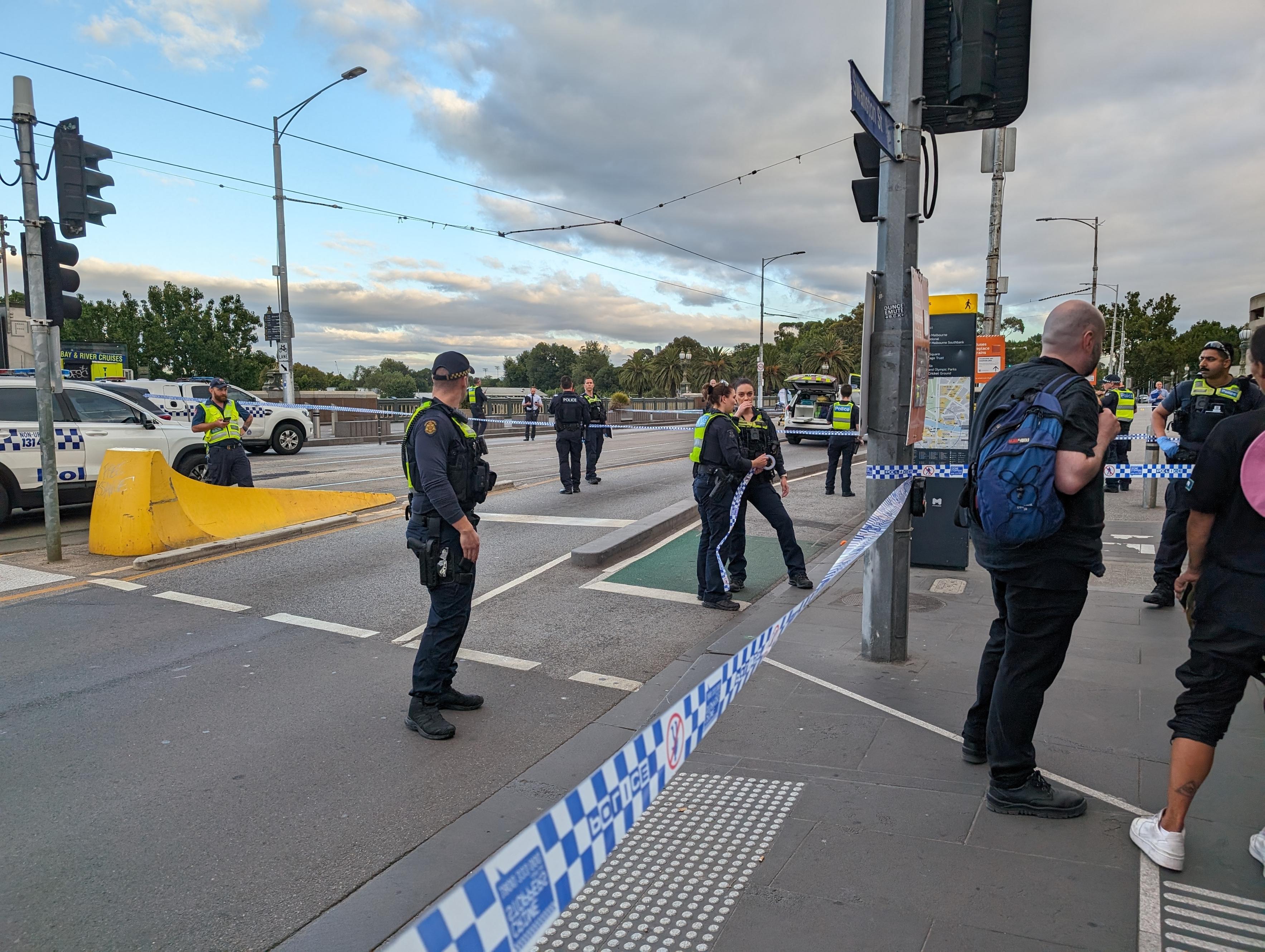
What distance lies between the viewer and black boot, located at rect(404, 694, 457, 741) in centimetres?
418

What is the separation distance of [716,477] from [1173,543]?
352cm

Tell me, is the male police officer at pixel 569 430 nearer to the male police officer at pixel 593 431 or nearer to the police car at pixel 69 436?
the male police officer at pixel 593 431

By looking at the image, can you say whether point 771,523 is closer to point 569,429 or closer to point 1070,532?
point 1070,532

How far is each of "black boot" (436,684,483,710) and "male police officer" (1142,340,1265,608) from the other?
5.10 m

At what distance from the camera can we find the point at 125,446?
10.6 metres

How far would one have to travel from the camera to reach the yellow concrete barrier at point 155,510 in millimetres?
8289

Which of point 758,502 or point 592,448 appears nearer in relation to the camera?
point 758,502

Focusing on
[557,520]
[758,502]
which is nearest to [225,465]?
[557,520]

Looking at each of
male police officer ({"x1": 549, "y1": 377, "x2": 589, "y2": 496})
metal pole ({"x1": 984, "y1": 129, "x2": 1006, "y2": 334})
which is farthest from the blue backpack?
metal pole ({"x1": 984, "y1": 129, "x2": 1006, "y2": 334})

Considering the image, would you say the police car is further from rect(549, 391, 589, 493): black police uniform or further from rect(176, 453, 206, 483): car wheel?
rect(549, 391, 589, 493): black police uniform

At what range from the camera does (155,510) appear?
8359mm

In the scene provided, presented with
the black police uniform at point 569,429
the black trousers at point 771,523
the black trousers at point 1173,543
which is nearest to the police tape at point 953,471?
the black trousers at point 1173,543

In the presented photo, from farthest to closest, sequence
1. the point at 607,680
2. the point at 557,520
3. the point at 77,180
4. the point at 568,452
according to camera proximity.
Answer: the point at 568,452 < the point at 557,520 < the point at 77,180 < the point at 607,680

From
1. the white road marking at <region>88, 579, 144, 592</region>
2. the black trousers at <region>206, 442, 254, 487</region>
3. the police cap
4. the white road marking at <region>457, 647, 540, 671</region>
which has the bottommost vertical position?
the white road marking at <region>457, 647, 540, 671</region>
